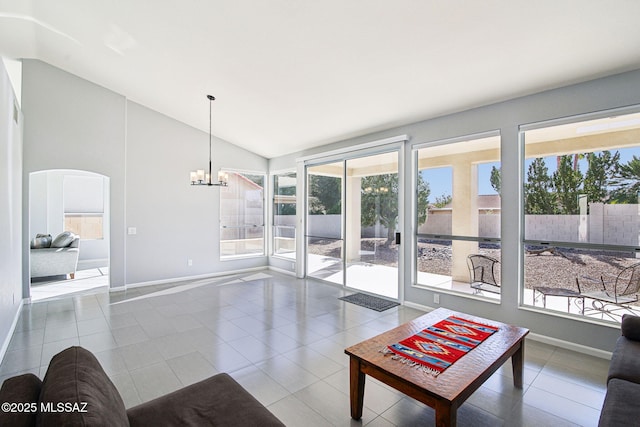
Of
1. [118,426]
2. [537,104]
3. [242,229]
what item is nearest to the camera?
[118,426]

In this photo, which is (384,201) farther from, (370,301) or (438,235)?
(370,301)

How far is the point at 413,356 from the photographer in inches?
82.4

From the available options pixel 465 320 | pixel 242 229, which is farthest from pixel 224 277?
pixel 465 320

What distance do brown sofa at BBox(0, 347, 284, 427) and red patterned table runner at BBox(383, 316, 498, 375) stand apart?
1.03m

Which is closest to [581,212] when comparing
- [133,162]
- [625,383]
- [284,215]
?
[625,383]

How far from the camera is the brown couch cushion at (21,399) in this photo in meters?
1.03

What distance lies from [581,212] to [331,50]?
318 cm

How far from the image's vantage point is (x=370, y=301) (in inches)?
193

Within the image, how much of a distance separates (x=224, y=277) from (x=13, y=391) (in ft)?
18.2

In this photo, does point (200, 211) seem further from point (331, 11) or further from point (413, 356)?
point (413, 356)

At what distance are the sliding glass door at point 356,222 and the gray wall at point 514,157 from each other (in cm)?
38

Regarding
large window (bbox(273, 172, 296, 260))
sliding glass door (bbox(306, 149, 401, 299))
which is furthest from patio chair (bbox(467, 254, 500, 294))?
large window (bbox(273, 172, 296, 260))

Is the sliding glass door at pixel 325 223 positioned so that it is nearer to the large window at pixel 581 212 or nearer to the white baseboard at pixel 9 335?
the large window at pixel 581 212

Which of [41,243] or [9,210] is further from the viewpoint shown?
[41,243]
